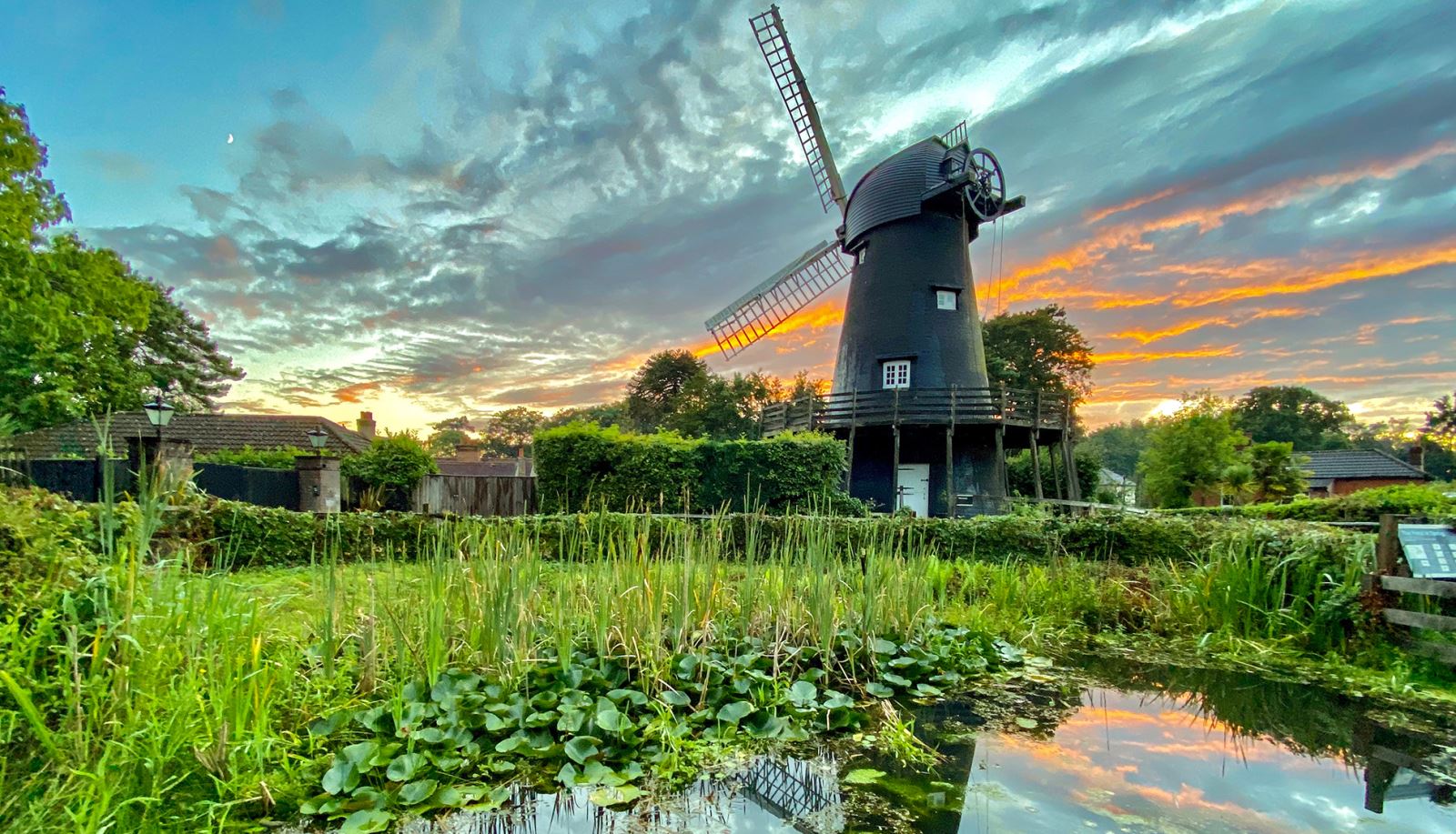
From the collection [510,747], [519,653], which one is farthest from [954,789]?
[519,653]

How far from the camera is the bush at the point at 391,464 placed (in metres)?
10.6

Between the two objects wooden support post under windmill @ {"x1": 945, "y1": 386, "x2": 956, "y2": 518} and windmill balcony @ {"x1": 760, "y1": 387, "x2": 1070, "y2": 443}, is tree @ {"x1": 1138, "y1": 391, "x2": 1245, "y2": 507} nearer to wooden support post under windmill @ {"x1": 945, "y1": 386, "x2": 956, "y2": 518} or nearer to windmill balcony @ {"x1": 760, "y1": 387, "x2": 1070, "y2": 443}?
Result: windmill balcony @ {"x1": 760, "y1": 387, "x2": 1070, "y2": 443}

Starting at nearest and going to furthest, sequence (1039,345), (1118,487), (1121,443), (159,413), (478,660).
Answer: (478,660)
(159,413)
(1118,487)
(1039,345)
(1121,443)

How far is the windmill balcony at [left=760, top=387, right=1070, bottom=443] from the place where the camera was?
13188 millimetres

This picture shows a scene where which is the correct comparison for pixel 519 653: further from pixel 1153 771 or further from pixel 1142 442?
pixel 1142 442

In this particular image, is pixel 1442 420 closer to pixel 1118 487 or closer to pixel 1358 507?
pixel 1118 487

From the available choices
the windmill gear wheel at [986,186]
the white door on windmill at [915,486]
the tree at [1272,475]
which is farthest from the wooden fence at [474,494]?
the tree at [1272,475]

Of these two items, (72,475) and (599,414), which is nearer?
(72,475)

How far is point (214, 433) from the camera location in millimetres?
18688

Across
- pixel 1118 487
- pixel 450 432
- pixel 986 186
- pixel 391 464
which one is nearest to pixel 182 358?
pixel 391 464

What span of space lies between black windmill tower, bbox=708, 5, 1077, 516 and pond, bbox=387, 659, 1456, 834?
10651 mm

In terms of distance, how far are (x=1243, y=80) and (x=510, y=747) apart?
13767 millimetres

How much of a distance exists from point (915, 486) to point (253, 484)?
13.6 m

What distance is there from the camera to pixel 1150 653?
4.18 m
